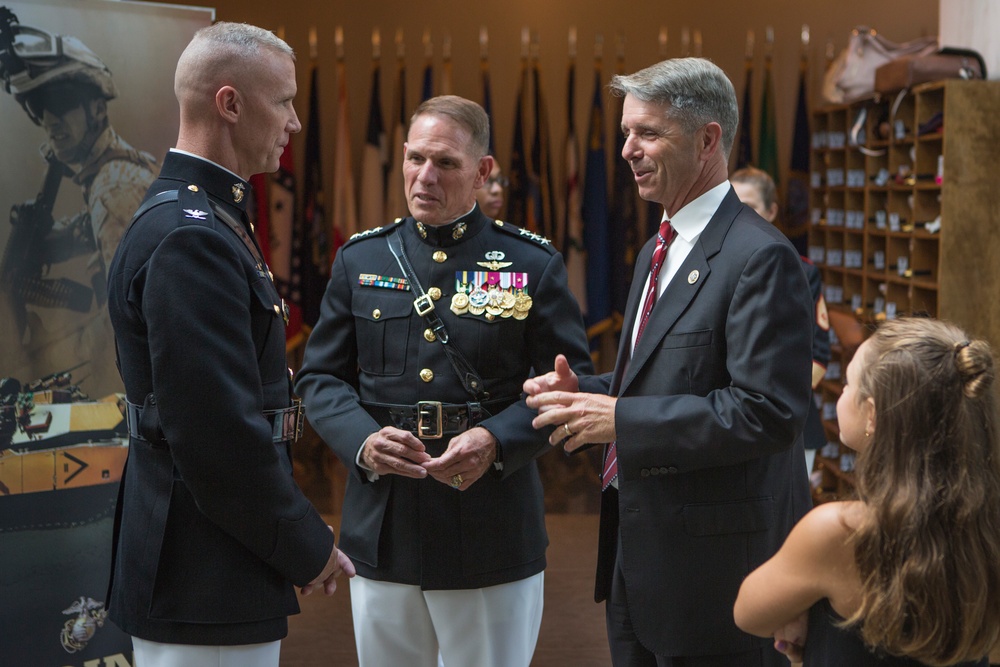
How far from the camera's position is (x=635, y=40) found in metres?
7.73

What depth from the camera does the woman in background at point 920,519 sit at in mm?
1389

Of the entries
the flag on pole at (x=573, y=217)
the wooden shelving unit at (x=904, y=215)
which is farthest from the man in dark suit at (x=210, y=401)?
the flag on pole at (x=573, y=217)

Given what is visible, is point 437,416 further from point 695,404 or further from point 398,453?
point 695,404

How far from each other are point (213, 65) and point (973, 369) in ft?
4.44

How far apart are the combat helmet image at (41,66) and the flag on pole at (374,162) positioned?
189 inches

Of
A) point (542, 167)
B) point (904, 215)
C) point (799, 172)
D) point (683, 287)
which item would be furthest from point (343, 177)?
point (683, 287)

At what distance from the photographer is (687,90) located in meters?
1.99

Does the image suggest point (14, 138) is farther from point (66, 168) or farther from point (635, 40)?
point (635, 40)

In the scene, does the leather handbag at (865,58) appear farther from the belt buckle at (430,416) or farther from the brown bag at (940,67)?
the belt buckle at (430,416)

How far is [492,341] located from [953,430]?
117cm

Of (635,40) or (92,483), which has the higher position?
(635,40)

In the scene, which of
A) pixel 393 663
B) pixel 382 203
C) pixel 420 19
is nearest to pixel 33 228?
pixel 393 663

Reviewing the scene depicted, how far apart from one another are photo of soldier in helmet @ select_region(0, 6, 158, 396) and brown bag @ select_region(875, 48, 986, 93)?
3.60 meters

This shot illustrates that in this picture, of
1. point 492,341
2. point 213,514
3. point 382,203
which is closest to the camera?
point 213,514
